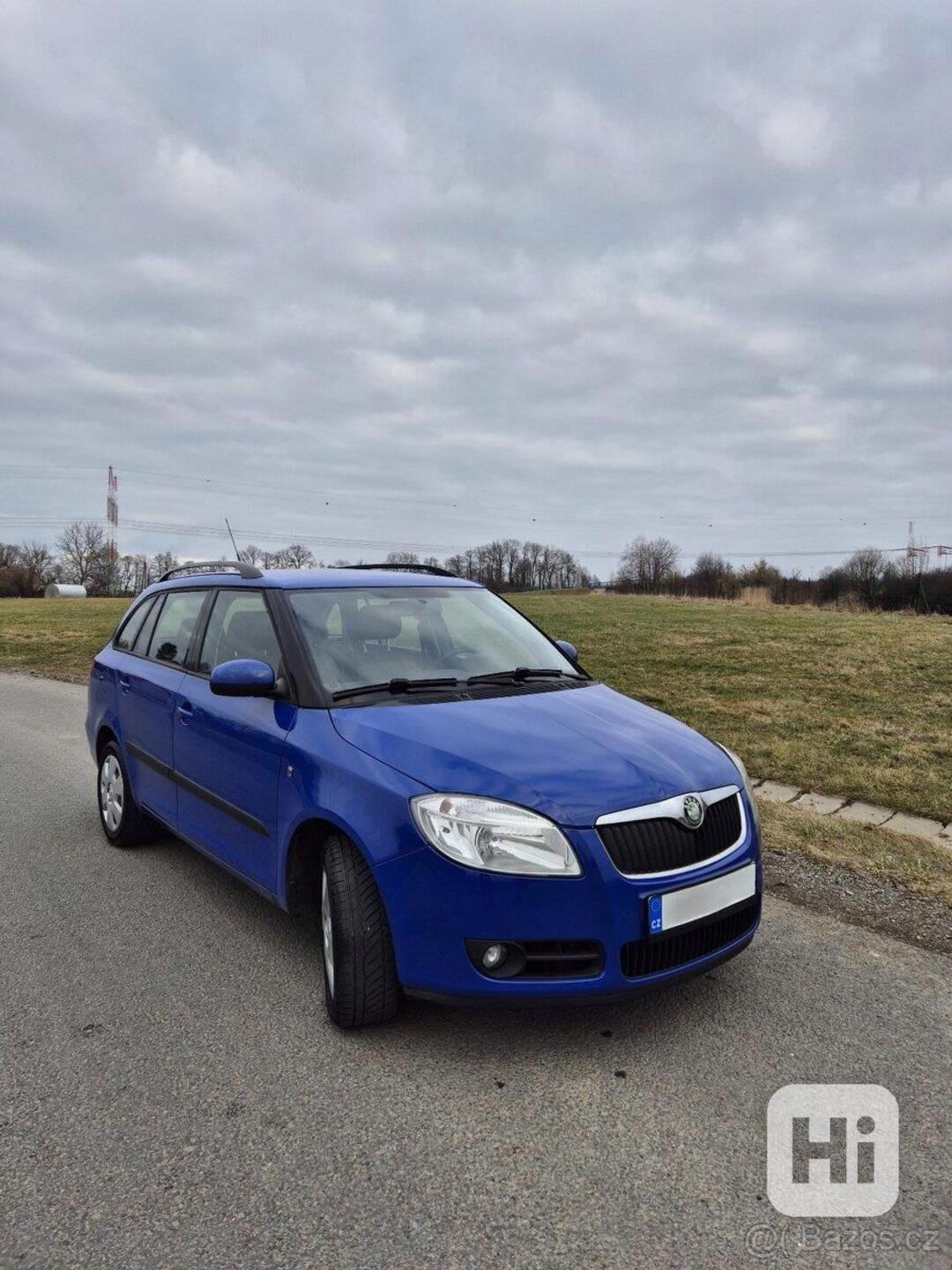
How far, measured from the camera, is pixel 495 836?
264 centimetres

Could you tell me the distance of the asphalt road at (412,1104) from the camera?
204 cm

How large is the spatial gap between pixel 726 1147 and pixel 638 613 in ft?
72.0

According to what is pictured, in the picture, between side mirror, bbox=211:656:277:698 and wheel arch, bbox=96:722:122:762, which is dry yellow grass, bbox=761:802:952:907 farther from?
wheel arch, bbox=96:722:122:762

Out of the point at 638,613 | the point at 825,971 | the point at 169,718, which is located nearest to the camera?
the point at 825,971

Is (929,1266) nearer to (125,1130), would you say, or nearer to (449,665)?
(125,1130)

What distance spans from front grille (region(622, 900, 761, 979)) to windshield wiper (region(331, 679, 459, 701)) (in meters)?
1.34

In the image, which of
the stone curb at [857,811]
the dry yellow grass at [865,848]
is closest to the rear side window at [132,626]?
the dry yellow grass at [865,848]

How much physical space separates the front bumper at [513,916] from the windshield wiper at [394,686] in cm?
85

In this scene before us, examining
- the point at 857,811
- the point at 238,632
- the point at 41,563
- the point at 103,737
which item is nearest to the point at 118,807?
the point at 103,737

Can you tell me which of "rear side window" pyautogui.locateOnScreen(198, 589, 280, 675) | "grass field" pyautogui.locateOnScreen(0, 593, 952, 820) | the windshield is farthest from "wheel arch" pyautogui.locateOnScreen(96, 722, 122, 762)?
"grass field" pyautogui.locateOnScreen(0, 593, 952, 820)

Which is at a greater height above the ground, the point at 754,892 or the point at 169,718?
the point at 169,718

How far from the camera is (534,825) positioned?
2.63 meters

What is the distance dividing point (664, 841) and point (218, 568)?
3.04m

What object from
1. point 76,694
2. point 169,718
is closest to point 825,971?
Result: point 169,718
